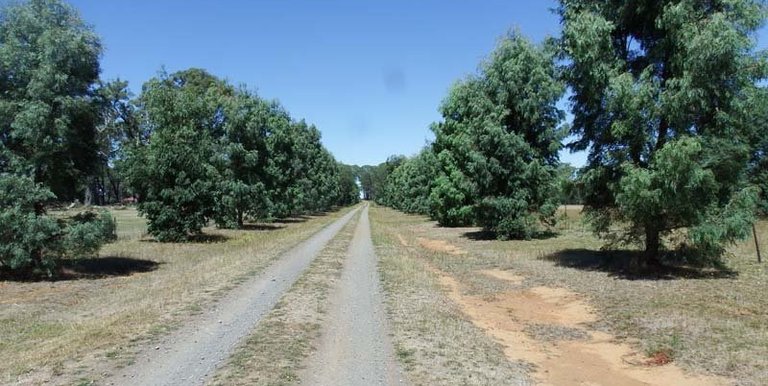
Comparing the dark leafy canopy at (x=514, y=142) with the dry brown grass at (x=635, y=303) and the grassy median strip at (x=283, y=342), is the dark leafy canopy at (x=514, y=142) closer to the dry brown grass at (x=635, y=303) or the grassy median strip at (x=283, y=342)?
the dry brown grass at (x=635, y=303)

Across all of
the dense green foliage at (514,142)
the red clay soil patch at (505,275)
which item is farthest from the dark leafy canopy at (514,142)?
the red clay soil patch at (505,275)

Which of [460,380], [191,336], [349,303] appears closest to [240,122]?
[349,303]

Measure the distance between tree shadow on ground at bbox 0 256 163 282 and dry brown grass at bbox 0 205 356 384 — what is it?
3 centimetres

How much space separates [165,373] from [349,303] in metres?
5.16

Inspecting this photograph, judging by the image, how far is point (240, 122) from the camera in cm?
3712

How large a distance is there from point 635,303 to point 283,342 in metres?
7.40

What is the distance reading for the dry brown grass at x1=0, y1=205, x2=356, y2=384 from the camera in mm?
7159

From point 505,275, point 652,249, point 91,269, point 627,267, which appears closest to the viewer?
point 652,249

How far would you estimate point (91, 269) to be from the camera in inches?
686

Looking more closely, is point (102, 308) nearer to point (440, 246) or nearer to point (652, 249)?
point (652, 249)

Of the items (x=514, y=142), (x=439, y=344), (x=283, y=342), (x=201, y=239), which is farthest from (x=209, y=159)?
(x=439, y=344)

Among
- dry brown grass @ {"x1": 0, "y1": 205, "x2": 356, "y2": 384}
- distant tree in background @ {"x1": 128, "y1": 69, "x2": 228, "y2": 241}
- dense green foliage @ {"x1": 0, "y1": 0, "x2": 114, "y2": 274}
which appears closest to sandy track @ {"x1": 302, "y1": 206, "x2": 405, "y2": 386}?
dry brown grass @ {"x1": 0, "y1": 205, "x2": 356, "y2": 384}

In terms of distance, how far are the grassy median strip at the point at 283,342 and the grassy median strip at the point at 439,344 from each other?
137 cm

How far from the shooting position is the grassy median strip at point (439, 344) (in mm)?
6887
